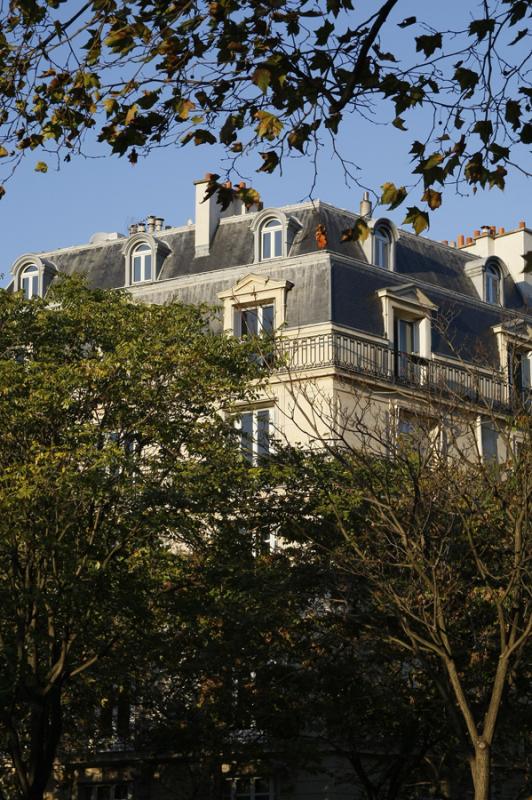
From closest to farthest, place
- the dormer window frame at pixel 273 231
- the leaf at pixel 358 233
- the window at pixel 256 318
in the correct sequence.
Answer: the leaf at pixel 358 233 → the window at pixel 256 318 → the dormer window frame at pixel 273 231

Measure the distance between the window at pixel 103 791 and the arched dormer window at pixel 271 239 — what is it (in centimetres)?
1476

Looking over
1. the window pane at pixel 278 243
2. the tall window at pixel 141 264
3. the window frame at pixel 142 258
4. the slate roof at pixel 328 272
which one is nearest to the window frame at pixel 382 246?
the slate roof at pixel 328 272

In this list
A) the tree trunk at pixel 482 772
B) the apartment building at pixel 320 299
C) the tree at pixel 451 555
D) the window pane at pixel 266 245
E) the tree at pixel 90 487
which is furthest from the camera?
the window pane at pixel 266 245

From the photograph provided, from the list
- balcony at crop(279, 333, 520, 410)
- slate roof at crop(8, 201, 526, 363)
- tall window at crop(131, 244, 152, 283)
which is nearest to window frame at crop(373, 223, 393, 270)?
slate roof at crop(8, 201, 526, 363)

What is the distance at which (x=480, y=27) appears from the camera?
11.1 meters

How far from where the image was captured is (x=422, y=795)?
113ft

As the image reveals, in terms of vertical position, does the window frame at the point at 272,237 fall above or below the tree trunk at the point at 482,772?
above

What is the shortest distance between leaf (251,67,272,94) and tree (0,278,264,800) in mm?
15739

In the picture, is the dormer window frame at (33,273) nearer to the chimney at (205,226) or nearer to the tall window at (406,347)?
the chimney at (205,226)

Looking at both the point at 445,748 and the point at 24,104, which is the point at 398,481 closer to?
the point at 445,748

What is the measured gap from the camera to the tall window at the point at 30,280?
4888 cm

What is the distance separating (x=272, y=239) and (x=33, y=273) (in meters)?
8.51

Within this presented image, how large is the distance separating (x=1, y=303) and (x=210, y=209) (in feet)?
57.8

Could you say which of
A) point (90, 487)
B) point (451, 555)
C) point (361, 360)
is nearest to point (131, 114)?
point (451, 555)
